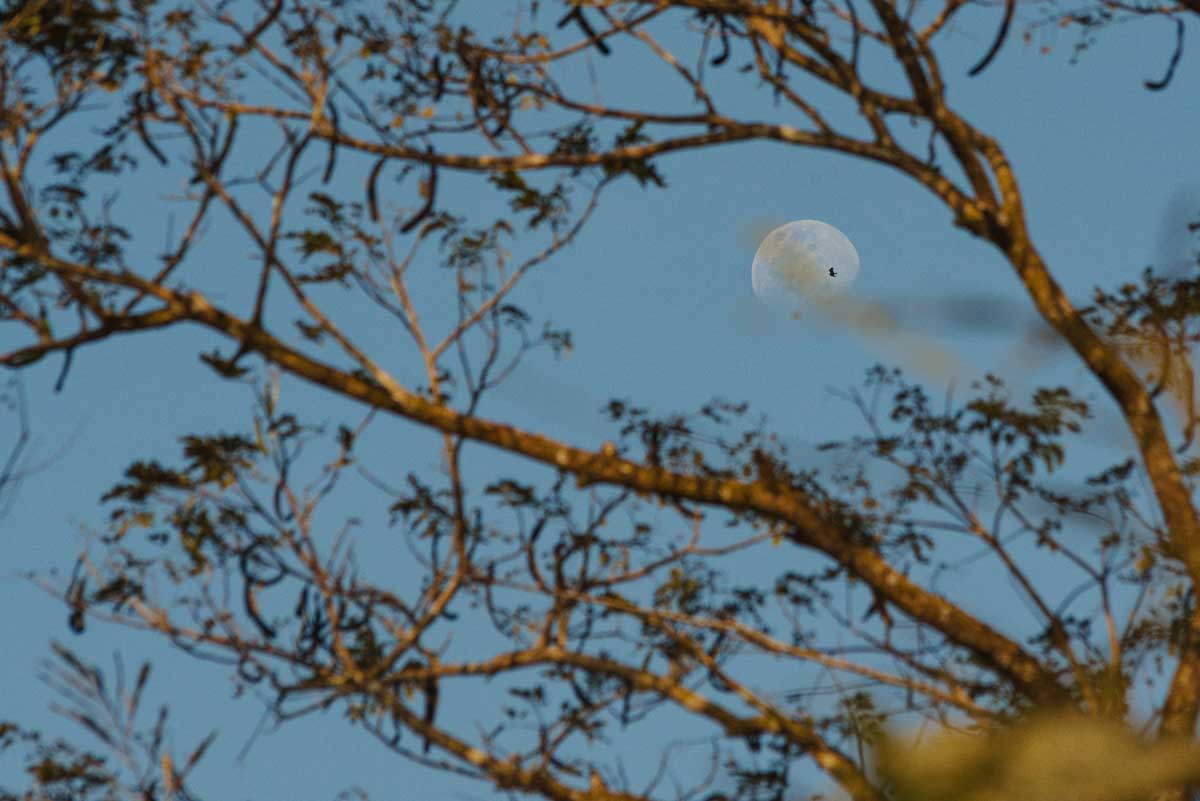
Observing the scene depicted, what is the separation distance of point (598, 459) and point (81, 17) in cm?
418

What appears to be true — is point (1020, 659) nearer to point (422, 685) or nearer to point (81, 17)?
point (422, 685)

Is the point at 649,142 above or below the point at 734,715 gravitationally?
above

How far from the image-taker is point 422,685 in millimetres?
7098

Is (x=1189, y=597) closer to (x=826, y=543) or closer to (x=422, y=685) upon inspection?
(x=826, y=543)

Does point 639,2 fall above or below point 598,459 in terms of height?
above

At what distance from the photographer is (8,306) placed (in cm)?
704

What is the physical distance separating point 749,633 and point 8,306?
3.98 m

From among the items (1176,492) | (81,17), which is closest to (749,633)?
(1176,492)

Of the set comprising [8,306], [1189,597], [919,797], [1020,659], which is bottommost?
[919,797]

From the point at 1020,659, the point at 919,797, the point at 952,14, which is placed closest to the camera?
the point at 919,797

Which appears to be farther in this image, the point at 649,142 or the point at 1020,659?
the point at 649,142

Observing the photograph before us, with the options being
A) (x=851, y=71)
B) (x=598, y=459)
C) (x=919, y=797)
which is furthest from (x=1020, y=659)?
(x=919, y=797)

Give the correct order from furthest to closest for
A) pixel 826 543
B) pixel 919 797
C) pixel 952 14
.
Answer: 1. pixel 952 14
2. pixel 826 543
3. pixel 919 797

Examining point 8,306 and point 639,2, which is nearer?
point 8,306
